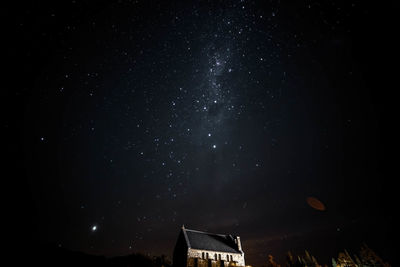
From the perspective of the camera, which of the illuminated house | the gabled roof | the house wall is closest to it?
the house wall

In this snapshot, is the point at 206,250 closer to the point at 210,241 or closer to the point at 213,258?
the point at 213,258

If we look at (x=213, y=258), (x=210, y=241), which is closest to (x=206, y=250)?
(x=213, y=258)

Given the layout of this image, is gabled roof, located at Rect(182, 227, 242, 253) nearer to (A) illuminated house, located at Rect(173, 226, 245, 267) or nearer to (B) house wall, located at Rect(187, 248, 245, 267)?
(A) illuminated house, located at Rect(173, 226, 245, 267)

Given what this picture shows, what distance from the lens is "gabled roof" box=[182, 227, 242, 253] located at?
44.1 meters

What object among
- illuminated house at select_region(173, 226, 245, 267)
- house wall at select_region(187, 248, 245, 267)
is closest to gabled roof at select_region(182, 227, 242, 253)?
illuminated house at select_region(173, 226, 245, 267)

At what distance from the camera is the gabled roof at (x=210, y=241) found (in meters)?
44.1

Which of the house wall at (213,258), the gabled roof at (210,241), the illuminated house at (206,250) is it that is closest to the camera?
the house wall at (213,258)

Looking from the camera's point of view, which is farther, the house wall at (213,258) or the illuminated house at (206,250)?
the illuminated house at (206,250)

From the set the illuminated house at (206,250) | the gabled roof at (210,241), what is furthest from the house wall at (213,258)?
the gabled roof at (210,241)

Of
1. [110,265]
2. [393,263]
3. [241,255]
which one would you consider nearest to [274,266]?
[241,255]

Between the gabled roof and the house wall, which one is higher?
the gabled roof

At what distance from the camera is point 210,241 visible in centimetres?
4788

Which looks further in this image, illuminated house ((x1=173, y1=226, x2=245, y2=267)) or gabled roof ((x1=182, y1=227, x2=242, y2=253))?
gabled roof ((x1=182, y1=227, x2=242, y2=253))

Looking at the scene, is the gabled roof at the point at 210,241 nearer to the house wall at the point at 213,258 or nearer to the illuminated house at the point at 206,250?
the illuminated house at the point at 206,250
